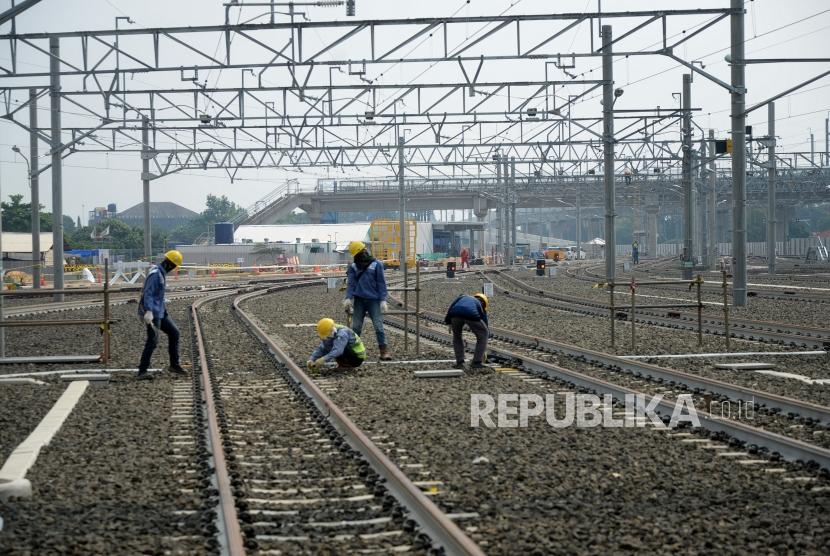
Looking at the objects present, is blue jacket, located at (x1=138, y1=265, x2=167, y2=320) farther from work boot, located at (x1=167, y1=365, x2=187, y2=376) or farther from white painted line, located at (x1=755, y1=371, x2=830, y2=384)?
white painted line, located at (x1=755, y1=371, x2=830, y2=384)

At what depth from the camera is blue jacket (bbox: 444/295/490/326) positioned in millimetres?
13992

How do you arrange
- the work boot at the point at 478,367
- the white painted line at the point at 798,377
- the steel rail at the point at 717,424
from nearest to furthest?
the steel rail at the point at 717,424 < the white painted line at the point at 798,377 < the work boot at the point at 478,367

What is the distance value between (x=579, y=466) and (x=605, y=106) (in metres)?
26.8

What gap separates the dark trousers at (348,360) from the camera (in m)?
14.5

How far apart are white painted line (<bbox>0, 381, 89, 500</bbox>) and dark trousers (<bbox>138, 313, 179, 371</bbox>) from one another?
1102 mm

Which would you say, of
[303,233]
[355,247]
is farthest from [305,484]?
[303,233]

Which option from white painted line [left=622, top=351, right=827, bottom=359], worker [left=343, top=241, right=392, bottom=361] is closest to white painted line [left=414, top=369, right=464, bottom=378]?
worker [left=343, top=241, right=392, bottom=361]

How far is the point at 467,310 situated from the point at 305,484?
660cm

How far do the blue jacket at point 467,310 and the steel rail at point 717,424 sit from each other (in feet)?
3.26

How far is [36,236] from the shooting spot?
3575 cm

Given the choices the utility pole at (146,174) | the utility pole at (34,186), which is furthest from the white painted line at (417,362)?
the utility pole at (146,174)

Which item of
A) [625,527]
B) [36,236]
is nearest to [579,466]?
[625,527]

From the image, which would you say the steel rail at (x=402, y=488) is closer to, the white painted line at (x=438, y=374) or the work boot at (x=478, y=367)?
the white painted line at (x=438, y=374)

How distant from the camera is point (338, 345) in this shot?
14367mm
